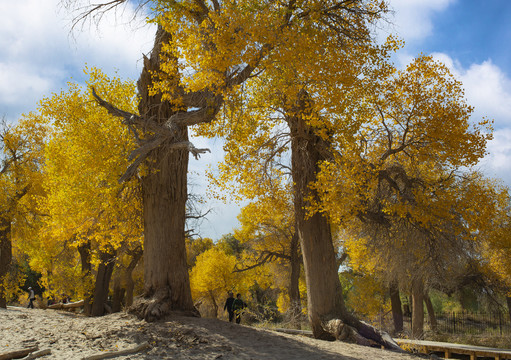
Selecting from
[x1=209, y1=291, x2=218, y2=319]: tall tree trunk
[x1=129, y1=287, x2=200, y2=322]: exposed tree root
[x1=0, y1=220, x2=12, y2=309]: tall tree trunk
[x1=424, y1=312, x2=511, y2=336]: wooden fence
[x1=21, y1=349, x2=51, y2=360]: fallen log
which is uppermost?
[x1=0, y1=220, x2=12, y2=309]: tall tree trunk

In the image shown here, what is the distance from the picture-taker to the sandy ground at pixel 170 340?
23.3 ft

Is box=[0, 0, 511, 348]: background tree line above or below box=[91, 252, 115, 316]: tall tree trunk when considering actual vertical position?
above

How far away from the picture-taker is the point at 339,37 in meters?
10.1

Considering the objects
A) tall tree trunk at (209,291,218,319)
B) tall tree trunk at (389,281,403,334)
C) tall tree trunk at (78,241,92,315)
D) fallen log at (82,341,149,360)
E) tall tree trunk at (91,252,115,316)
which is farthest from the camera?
tall tree trunk at (209,291,218,319)

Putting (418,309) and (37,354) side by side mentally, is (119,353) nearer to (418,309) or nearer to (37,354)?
(37,354)

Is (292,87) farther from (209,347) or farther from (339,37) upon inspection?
(209,347)

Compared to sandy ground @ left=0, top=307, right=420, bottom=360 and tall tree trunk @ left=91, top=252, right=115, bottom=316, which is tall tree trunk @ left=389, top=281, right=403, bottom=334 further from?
tall tree trunk @ left=91, top=252, right=115, bottom=316

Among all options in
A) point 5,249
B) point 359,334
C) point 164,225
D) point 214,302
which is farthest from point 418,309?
point 5,249

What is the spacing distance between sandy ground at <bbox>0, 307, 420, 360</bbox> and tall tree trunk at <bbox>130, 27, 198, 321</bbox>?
0.71 meters

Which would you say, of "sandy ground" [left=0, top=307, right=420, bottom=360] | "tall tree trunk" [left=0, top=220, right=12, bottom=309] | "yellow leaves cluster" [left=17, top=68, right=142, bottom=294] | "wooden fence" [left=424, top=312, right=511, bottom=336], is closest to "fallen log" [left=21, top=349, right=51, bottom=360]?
"sandy ground" [left=0, top=307, right=420, bottom=360]

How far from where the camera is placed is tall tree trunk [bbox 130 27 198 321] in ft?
32.5

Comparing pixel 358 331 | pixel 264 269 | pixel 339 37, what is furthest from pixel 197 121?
pixel 264 269

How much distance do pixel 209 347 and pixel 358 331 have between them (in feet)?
15.5

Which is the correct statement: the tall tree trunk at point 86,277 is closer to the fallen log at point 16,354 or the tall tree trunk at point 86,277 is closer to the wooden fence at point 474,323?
the fallen log at point 16,354
